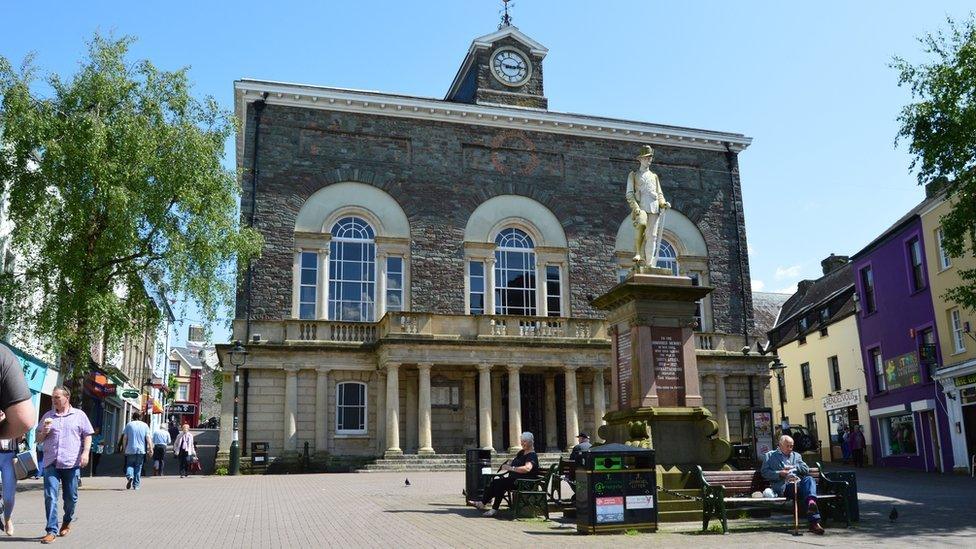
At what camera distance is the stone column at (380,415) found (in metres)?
28.4

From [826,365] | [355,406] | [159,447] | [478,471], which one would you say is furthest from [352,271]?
[826,365]

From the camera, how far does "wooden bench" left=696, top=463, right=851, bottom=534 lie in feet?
36.7

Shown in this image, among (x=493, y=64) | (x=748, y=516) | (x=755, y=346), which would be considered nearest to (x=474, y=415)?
(x=755, y=346)

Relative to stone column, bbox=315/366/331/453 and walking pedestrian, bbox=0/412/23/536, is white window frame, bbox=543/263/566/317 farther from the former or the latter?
walking pedestrian, bbox=0/412/23/536

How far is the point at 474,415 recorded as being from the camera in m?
29.5

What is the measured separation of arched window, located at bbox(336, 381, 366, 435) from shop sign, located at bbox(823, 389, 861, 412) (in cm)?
2105

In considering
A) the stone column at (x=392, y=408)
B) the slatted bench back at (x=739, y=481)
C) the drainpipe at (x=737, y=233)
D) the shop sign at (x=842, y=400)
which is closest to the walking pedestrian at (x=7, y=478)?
the slatted bench back at (x=739, y=481)

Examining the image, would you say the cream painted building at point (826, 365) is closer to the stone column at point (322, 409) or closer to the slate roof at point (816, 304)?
the slate roof at point (816, 304)

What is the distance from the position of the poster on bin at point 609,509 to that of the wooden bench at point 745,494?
3.79 feet

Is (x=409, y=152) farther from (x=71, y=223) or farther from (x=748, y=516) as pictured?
(x=748, y=516)

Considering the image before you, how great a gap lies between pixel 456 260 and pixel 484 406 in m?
6.49

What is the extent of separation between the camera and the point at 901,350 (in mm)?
31094

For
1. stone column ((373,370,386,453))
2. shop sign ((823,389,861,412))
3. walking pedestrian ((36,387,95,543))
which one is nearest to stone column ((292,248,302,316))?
stone column ((373,370,386,453))

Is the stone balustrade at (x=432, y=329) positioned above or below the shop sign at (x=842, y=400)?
above
